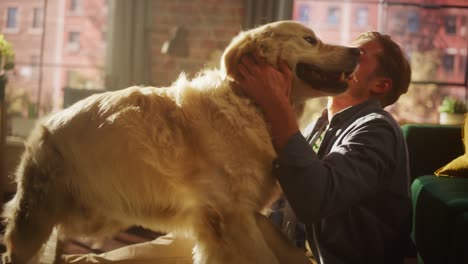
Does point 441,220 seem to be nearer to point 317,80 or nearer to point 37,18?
point 317,80

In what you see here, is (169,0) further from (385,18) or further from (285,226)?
(285,226)

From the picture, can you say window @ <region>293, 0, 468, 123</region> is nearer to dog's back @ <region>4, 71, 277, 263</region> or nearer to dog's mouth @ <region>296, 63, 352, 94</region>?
dog's mouth @ <region>296, 63, 352, 94</region>

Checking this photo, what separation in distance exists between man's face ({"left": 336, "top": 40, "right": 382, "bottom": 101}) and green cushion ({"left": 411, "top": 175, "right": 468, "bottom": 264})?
17.6 inches

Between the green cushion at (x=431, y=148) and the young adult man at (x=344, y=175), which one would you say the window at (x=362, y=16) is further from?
the young adult man at (x=344, y=175)

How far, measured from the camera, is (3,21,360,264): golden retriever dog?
1.24 meters

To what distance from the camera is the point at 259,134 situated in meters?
1.29

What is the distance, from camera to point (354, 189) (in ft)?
4.10

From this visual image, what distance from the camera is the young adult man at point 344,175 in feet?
4.01

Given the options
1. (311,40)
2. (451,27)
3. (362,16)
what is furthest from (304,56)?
(451,27)

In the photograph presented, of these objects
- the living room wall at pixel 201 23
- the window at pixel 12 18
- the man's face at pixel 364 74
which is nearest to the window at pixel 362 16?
the living room wall at pixel 201 23

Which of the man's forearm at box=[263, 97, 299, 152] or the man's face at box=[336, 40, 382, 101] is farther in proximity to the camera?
the man's face at box=[336, 40, 382, 101]

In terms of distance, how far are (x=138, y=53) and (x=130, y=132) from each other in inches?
89.7

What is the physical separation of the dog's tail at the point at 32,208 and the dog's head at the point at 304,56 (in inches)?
23.2

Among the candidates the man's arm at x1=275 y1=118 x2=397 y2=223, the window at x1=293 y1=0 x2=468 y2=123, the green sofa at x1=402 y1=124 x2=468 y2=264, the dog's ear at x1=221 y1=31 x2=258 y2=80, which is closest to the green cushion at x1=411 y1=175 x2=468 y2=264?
the green sofa at x1=402 y1=124 x2=468 y2=264
